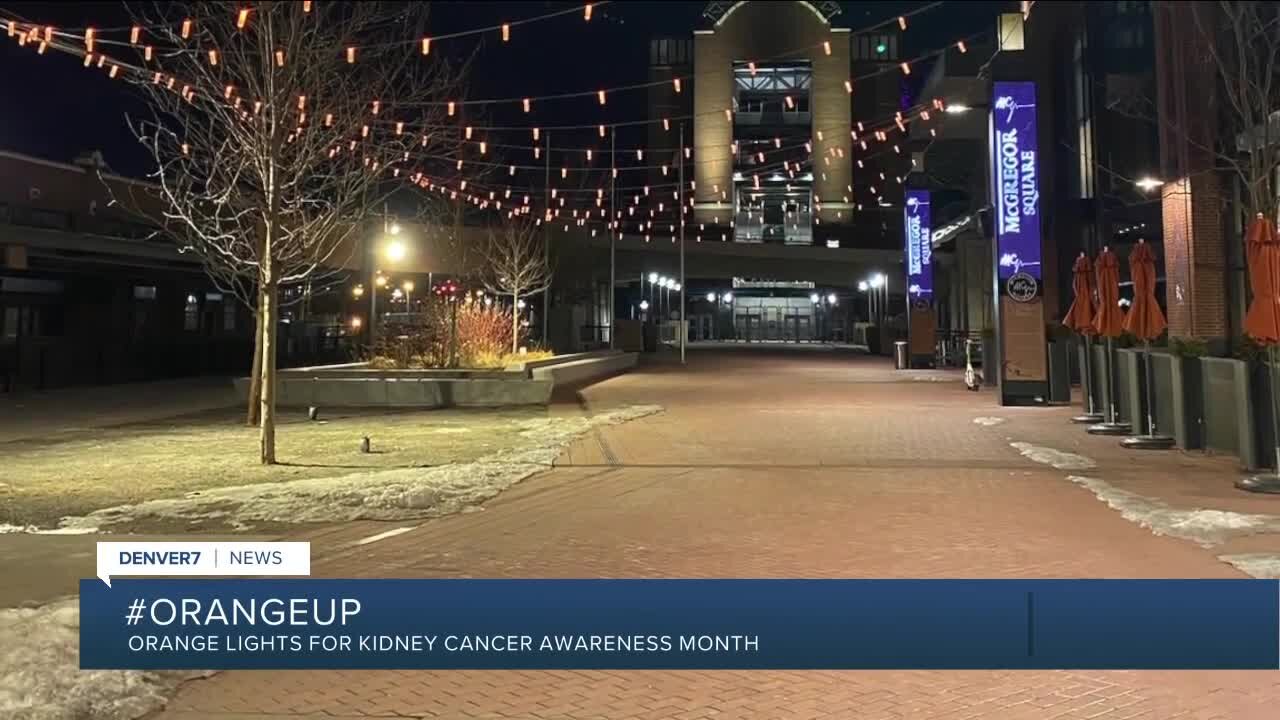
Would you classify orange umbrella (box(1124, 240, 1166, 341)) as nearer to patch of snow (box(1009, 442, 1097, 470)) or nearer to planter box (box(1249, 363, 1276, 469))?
patch of snow (box(1009, 442, 1097, 470))

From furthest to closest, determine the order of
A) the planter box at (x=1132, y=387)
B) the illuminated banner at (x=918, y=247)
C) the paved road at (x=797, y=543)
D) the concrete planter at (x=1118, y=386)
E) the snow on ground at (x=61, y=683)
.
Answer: the illuminated banner at (x=918, y=247) → the concrete planter at (x=1118, y=386) → the planter box at (x=1132, y=387) → the paved road at (x=797, y=543) → the snow on ground at (x=61, y=683)

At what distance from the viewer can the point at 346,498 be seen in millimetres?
8875

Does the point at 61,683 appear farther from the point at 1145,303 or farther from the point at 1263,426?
the point at 1145,303

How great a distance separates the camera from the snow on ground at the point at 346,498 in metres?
8.12

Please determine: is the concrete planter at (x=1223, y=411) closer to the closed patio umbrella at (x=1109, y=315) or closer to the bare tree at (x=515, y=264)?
the closed patio umbrella at (x=1109, y=315)

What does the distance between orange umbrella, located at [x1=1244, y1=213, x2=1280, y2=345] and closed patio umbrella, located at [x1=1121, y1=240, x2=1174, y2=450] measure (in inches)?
129

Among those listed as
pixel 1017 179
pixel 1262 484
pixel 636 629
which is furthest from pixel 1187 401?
pixel 636 629

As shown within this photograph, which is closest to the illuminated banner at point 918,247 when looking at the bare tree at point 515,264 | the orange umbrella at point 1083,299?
the bare tree at point 515,264

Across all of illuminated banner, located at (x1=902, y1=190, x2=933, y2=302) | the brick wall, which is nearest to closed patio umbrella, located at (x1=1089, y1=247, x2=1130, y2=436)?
the brick wall

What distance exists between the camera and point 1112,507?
332 inches

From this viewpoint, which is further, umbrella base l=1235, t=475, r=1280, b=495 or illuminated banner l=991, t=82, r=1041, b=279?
illuminated banner l=991, t=82, r=1041, b=279

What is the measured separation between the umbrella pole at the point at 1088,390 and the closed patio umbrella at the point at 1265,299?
6077 millimetres

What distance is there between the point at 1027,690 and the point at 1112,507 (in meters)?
4.74

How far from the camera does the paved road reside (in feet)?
14.1
